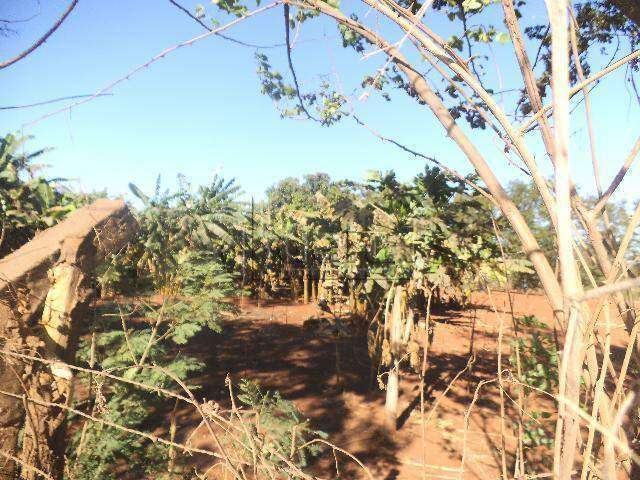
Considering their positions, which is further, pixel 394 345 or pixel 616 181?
pixel 394 345

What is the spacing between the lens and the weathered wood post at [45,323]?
159cm

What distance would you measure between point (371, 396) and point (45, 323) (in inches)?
163

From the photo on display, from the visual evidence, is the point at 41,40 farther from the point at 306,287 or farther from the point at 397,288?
the point at 306,287

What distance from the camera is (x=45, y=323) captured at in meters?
1.89

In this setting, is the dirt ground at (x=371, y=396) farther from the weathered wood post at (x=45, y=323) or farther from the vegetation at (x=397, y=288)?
the weathered wood post at (x=45, y=323)

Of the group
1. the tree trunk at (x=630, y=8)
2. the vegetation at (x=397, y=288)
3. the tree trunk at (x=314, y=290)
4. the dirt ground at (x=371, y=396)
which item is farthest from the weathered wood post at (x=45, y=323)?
the tree trunk at (x=314, y=290)

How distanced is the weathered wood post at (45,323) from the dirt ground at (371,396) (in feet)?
3.16

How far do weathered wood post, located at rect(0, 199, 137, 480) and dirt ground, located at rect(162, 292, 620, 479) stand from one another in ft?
3.16

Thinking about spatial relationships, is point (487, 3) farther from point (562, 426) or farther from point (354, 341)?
point (354, 341)

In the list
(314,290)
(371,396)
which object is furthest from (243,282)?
(314,290)

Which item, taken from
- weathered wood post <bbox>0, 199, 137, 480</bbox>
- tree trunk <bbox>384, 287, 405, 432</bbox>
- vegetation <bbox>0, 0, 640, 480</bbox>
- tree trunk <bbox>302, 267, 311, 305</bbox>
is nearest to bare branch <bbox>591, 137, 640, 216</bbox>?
vegetation <bbox>0, 0, 640, 480</bbox>

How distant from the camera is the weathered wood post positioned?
159cm

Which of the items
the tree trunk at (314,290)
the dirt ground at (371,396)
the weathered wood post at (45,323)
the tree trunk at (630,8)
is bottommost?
the dirt ground at (371,396)

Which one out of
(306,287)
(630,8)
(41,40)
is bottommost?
(306,287)
